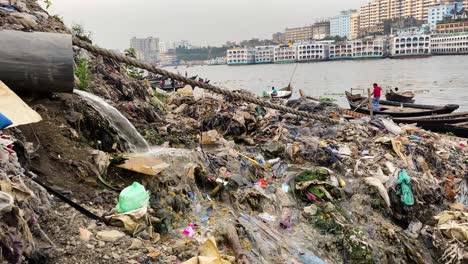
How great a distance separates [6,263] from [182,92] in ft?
27.2

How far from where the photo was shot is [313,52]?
103500mm

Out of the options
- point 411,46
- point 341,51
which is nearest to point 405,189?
point 411,46

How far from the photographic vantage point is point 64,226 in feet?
9.83

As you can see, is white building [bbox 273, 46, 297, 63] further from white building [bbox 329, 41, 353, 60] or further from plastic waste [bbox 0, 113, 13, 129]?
plastic waste [bbox 0, 113, 13, 129]

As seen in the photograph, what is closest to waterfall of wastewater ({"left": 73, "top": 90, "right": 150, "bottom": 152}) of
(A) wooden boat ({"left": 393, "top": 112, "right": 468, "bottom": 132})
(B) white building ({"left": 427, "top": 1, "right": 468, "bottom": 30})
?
(A) wooden boat ({"left": 393, "top": 112, "right": 468, "bottom": 132})

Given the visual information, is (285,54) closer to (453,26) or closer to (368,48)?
(368,48)

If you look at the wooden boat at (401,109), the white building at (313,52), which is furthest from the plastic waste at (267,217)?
the white building at (313,52)

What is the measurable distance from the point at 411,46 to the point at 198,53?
2986 inches

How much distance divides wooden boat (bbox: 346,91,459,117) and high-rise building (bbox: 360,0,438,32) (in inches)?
4956

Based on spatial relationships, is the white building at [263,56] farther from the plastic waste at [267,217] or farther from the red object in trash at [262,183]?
the plastic waste at [267,217]

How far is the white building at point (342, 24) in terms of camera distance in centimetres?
15412

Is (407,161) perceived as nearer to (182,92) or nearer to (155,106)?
(155,106)

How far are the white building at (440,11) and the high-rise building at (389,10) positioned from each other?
17.2 m

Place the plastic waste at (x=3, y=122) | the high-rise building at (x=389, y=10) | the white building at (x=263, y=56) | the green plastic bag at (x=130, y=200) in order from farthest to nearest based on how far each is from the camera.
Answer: the high-rise building at (x=389, y=10) < the white building at (x=263, y=56) < the green plastic bag at (x=130, y=200) < the plastic waste at (x=3, y=122)
